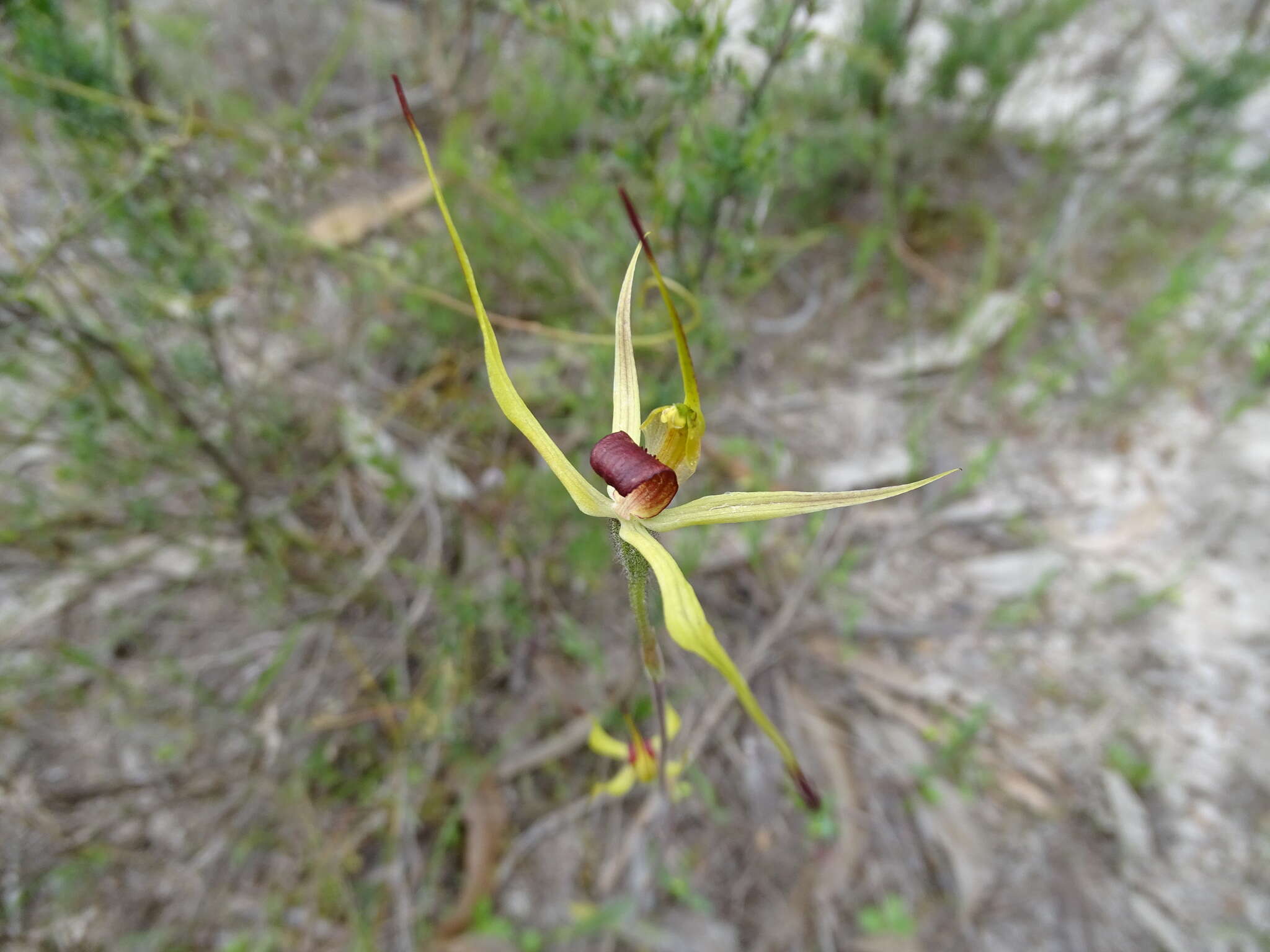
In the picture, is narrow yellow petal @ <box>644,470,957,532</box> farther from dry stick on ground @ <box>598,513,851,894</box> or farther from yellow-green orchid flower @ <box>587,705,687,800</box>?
dry stick on ground @ <box>598,513,851,894</box>

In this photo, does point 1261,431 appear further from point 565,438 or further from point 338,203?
point 338,203

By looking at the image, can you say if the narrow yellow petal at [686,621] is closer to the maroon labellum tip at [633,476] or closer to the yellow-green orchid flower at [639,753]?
the maroon labellum tip at [633,476]

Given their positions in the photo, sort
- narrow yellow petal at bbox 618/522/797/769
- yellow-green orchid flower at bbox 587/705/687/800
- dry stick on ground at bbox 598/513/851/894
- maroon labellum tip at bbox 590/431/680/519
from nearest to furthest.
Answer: narrow yellow petal at bbox 618/522/797/769 < maroon labellum tip at bbox 590/431/680/519 < yellow-green orchid flower at bbox 587/705/687/800 < dry stick on ground at bbox 598/513/851/894

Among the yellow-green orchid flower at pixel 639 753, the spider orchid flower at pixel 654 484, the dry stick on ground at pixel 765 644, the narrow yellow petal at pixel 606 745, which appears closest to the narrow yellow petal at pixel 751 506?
the spider orchid flower at pixel 654 484

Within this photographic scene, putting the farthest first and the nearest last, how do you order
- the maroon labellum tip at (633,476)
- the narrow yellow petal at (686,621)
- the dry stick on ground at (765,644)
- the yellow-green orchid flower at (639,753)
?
1. the dry stick on ground at (765,644)
2. the yellow-green orchid flower at (639,753)
3. the maroon labellum tip at (633,476)
4. the narrow yellow petal at (686,621)

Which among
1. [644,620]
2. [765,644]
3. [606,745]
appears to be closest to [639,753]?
[606,745]

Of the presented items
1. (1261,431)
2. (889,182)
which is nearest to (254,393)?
(889,182)

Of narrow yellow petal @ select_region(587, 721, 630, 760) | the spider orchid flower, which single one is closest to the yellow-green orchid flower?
narrow yellow petal @ select_region(587, 721, 630, 760)
